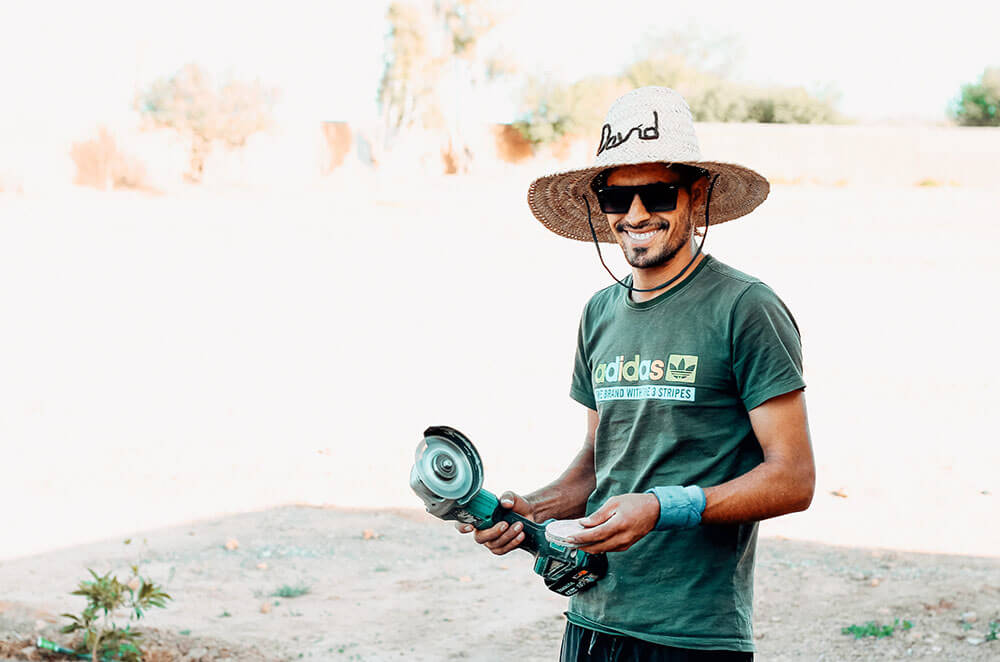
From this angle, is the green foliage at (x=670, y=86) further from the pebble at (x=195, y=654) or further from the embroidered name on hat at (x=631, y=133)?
the embroidered name on hat at (x=631, y=133)

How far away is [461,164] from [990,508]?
24.8 metres

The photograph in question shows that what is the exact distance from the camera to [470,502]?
2.41 meters

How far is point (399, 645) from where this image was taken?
5797 mm

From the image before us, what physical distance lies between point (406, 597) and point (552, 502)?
13.9 ft

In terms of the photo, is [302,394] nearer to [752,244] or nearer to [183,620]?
[183,620]

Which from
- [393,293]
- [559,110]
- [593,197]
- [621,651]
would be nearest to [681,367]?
[621,651]

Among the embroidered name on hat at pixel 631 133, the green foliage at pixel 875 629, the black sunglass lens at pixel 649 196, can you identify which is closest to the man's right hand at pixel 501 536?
the black sunglass lens at pixel 649 196

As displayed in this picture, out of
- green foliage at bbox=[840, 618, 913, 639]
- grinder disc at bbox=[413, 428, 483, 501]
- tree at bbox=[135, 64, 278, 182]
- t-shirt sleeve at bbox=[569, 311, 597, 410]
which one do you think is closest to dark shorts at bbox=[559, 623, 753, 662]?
grinder disc at bbox=[413, 428, 483, 501]

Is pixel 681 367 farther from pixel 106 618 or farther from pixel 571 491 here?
pixel 106 618

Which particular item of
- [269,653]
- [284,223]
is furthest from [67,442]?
[284,223]

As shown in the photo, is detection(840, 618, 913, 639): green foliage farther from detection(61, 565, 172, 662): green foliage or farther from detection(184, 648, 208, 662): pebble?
detection(61, 565, 172, 662): green foliage

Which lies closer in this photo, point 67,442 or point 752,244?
point 67,442

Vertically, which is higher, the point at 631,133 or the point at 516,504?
the point at 631,133

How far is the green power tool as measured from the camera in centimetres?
236
